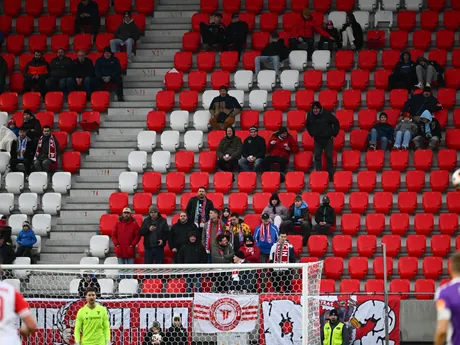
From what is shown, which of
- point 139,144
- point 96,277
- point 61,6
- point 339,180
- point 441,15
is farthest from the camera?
point 61,6

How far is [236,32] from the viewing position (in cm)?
2534

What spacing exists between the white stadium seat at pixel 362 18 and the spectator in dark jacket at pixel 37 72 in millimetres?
7071

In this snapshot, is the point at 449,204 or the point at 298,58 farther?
the point at 298,58

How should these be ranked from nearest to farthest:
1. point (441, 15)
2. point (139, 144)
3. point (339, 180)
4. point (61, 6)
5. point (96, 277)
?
point (96, 277), point (339, 180), point (139, 144), point (441, 15), point (61, 6)

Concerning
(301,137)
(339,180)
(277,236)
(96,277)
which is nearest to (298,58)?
(301,137)

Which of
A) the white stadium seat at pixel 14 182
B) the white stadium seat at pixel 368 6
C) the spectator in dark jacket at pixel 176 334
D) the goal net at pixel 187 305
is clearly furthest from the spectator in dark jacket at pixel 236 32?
the spectator in dark jacket at pixel 176 334

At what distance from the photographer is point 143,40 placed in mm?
26875

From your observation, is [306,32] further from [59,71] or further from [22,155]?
[22,155]

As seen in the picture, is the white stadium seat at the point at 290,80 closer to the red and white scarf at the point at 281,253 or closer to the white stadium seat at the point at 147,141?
the white stadium seat at the point at 147,141

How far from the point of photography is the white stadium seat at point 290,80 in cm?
2462

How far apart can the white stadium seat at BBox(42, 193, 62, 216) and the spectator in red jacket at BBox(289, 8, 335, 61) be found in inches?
249

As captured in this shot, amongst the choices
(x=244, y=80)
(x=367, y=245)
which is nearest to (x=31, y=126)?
(x=244, y=80)

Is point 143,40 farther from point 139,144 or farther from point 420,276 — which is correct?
point 420,276

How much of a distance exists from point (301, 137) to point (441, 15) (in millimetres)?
4942
